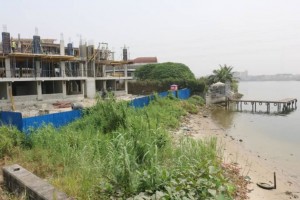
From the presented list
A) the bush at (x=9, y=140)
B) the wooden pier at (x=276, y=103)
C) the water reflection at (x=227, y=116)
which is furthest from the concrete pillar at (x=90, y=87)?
the bush at (x=9, y=140)

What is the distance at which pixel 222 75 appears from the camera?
4403 cm


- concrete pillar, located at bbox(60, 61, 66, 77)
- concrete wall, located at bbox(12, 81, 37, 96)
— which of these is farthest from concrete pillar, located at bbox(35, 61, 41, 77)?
concrete pillar, located at bbox(60, 61, 66, 77)

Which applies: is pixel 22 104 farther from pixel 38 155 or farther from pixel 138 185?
pixel 138 185

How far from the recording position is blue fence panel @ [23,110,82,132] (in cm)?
1128

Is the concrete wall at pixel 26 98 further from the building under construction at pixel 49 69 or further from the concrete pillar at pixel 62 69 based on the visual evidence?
the concrete pillar at pixel 62 69

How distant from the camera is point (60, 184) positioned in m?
5.27

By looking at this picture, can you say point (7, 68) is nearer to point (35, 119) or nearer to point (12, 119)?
point (12, 119)

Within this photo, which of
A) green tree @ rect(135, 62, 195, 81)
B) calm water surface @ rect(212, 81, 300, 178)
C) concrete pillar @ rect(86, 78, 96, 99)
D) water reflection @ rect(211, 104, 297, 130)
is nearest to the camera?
calm water surface @ rect(212, 81, 300, 178)

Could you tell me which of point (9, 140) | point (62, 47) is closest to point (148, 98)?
point (62, 47)

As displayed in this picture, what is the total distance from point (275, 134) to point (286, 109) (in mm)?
17549

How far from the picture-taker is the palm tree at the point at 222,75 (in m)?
44.0

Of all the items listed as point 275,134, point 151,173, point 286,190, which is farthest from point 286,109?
point 151,173

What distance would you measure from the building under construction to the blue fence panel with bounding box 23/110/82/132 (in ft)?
47.0

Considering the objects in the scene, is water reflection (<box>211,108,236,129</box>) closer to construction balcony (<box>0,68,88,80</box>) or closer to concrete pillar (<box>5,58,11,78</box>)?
construction balcony (<box>0,68,88,80</box>)
